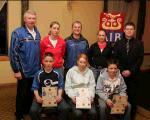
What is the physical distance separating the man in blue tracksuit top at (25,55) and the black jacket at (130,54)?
1.03 m

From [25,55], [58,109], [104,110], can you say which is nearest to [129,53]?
[104,110]

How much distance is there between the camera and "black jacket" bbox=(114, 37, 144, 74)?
12.7 ft

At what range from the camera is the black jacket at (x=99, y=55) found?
3.89 m

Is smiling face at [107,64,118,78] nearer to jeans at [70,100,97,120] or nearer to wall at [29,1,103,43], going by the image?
jeans at [70,100,97,120]

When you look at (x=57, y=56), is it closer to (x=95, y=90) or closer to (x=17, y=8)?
(x=95, y=90)

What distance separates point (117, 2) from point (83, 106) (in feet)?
11.9

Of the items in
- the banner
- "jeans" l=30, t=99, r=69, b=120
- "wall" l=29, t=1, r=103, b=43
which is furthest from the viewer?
"wall" l=29, t=1, r=103, b=43

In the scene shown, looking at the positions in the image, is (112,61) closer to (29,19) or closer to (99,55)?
(99,55)

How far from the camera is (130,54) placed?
388cm

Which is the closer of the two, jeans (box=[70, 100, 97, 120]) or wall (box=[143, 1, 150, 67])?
jeans (box=[70, 100, 97, 120])

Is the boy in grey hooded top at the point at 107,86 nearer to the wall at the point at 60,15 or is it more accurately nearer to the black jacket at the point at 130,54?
the black jacket at the point at 130,54

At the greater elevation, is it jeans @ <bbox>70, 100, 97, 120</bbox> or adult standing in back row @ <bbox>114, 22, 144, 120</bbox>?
adult standing in back row @ <bbox>114, 22, 144, 120</bbox>

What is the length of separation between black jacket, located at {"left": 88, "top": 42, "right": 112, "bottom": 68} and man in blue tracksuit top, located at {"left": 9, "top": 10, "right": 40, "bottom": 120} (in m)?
0.70

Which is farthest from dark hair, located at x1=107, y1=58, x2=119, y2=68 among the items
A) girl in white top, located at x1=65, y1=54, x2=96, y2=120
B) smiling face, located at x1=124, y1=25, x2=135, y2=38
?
smiling face, located at x1=124, y1=25, x2=135, y2=38
